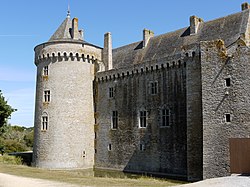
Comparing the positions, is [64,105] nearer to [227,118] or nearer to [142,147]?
[142,147]

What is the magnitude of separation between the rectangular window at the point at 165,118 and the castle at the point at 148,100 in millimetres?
76

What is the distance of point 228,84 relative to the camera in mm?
17125

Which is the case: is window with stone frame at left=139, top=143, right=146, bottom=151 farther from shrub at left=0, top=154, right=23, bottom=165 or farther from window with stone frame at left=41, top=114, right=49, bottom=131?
shrub at left=0, top=154, right=23, bottom=165

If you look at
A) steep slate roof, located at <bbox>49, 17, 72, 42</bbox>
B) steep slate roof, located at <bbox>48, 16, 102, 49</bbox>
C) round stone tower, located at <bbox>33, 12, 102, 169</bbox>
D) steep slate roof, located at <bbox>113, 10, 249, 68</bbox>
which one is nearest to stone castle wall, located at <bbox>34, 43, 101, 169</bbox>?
round stone tower, located at <bbox>33, 12, 102, 169</bbox>

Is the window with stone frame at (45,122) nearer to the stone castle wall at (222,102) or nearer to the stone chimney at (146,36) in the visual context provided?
the stone chimney at (146,36)

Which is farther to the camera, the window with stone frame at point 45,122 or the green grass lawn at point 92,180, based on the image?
the window with stone frame at point 45,122

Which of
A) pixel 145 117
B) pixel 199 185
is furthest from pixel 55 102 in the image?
pixel 199 185

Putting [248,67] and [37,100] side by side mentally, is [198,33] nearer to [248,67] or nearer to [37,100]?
[248,67]

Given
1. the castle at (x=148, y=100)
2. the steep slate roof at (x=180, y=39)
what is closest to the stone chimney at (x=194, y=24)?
the castle at (x=148, y=100)

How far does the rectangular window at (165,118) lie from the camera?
22.8 meters

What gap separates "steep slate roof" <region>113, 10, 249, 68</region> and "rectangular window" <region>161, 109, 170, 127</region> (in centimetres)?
512

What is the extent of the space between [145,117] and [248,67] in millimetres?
9905

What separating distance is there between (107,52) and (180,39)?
7.30m

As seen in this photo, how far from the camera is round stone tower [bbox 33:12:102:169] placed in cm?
2598
